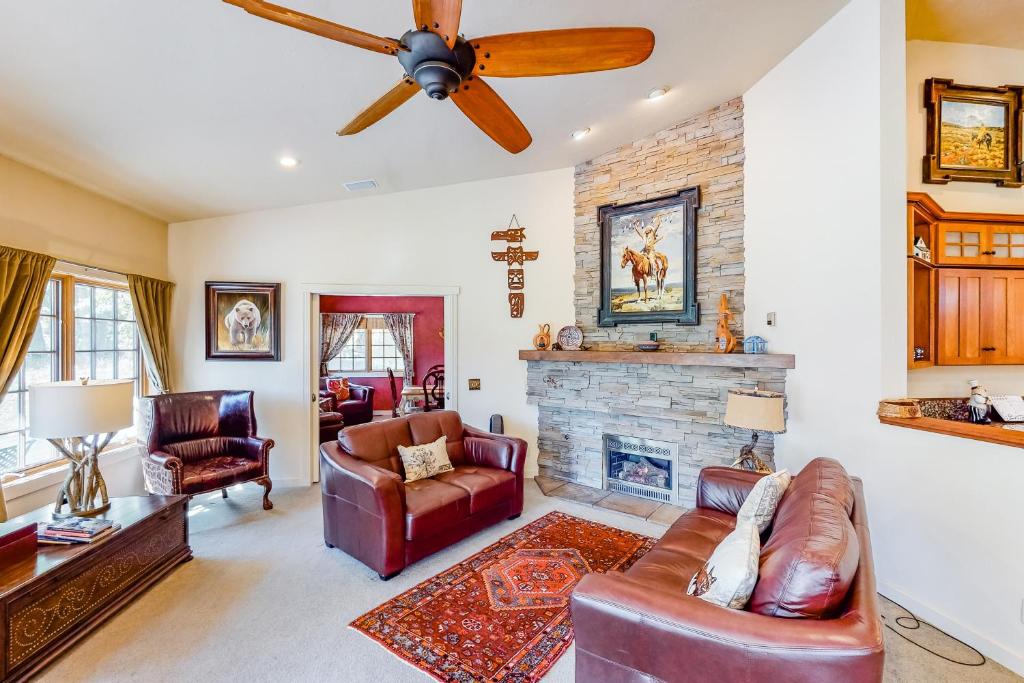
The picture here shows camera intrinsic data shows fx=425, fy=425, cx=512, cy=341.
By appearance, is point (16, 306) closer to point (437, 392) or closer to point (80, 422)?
point (80, 422)

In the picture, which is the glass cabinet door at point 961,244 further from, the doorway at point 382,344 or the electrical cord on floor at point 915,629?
the doorway at point 382,344

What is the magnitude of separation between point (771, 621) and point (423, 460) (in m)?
2.60

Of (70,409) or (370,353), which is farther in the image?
(370,353)

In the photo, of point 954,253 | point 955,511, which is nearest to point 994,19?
point 954,253

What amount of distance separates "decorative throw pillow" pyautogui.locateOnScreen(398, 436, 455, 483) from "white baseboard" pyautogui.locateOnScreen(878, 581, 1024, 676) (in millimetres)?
2926

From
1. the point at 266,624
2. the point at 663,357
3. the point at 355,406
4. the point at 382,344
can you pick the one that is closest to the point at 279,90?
the point at 266,624

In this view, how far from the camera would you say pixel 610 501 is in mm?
3965

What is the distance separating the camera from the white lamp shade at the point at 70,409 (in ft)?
7.41

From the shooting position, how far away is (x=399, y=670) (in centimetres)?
193

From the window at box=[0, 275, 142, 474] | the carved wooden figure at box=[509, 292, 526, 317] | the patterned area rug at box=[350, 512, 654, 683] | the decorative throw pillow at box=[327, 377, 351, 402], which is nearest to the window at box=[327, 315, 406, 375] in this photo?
the decorative throw pillow at box=[327, 377, 351, 402]

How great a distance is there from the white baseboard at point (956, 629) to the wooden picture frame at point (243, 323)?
5222mm

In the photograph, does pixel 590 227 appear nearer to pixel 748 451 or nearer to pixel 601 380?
pixel 601 380

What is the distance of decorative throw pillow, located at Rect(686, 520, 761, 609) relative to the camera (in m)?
1.38

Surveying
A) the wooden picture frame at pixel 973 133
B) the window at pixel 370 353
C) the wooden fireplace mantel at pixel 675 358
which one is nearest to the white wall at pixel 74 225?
the wooden fireplace mantel at pixel 675 358
